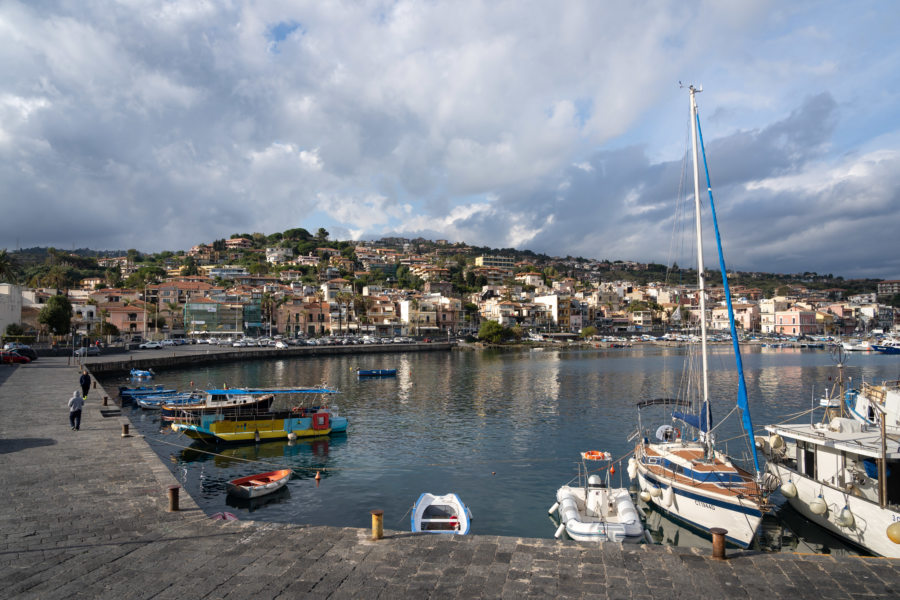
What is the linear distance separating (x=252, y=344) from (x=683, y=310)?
108081mm

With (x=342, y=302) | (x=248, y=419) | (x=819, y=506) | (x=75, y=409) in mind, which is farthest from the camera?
(x=342, y=302)

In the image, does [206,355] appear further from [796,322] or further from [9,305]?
[796,322]

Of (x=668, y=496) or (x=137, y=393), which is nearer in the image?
(x=668, y=496)

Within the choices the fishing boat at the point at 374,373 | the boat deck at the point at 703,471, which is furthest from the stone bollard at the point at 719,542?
the fishing boat at the point at 374,373

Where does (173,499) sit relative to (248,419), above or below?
above

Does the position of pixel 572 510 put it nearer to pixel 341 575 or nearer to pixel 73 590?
pixel 341 575

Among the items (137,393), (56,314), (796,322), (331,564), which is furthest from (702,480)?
(796,322)

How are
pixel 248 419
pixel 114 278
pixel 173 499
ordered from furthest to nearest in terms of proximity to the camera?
pixel 114 278
pixel 248 419
pixel 173 499

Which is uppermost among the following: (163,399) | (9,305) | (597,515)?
(9,305)

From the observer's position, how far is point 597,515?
12992mm

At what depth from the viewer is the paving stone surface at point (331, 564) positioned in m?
6.46

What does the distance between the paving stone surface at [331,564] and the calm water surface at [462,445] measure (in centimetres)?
597

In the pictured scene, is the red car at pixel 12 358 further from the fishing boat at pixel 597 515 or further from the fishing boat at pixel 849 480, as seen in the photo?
the fishing boat at pixel 849 480

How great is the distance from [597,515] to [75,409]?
15.3 metres
